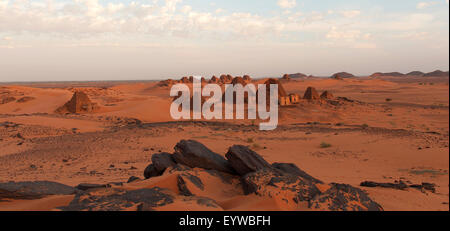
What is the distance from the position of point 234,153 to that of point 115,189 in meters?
2.18

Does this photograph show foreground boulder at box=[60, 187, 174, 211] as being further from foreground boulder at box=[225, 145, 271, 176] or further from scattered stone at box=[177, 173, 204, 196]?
foreground boulder at box=[225, 145, 271, 176]

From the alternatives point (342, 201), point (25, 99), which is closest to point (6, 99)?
point (25, 99)

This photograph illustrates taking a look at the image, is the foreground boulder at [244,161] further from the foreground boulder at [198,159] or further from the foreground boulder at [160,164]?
the foreground boulder at [160,164]

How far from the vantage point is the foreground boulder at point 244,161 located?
564cm

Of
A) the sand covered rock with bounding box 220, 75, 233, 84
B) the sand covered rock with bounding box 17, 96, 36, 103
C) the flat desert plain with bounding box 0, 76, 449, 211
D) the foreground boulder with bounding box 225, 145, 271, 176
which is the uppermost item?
the sand covered rock with bounding box 220, 75, 233, 84

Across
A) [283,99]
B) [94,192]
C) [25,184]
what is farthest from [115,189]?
[283,99]

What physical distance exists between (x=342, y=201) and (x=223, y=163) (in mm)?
2473

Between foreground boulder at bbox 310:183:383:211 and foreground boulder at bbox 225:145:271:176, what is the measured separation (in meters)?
1.38

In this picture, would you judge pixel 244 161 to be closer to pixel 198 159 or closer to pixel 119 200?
pixel 198 159

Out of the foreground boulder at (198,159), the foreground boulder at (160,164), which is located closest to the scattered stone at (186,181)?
the foreground boulder at (198,159)

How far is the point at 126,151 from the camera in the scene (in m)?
12.1

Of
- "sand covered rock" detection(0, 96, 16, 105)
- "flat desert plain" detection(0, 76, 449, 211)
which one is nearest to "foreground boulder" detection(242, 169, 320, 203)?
"flat desert plain" detection(0, 76, 449, 211)

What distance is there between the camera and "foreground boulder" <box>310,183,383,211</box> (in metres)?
4.23
